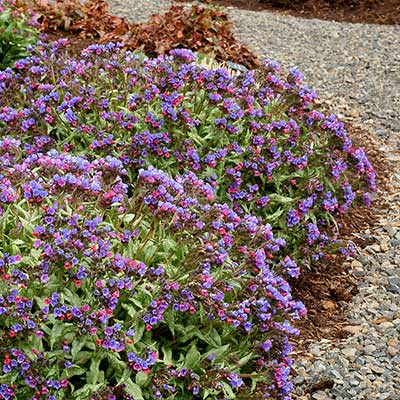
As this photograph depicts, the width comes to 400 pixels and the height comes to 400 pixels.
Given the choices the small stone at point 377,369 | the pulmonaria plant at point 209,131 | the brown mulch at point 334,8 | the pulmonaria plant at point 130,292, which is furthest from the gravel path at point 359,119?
the brown mulch at point 334,8

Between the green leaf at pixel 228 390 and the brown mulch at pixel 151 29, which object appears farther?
the brown mulch at pixel 151 29

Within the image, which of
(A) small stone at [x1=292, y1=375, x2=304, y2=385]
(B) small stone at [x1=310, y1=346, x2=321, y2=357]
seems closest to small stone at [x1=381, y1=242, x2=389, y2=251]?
(B) small stone at [x1=310, y1=346, x2=321, y2=357]

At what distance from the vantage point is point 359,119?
7.13 metres

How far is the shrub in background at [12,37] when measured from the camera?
668 centimetres

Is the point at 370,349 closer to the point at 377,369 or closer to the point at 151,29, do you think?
the point at 377,369

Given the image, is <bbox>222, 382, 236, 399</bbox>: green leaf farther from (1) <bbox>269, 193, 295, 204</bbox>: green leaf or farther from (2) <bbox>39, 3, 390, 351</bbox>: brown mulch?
(1) <bbox>269, 193, 295, 204</bbox>: green leaf

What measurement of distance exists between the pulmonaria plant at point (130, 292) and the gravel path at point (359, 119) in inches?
25.7

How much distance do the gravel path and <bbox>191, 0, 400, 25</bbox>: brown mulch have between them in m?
1.68

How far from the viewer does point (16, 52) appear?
6770 millimetres

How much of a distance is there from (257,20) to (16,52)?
14.9ft

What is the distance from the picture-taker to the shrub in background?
6.68m

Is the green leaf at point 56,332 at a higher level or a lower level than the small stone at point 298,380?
higher

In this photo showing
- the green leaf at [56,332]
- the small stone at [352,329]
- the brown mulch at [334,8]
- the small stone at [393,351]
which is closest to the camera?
the green leaf at [56,332]

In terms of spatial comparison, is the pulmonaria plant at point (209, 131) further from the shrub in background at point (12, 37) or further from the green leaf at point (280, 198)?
the shrub in background at point (12, 37)
